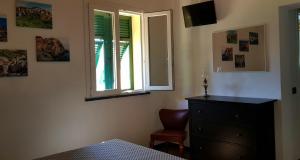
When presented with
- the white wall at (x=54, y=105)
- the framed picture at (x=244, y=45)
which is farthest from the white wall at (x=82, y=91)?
the framed picture at (x=244, y=45)

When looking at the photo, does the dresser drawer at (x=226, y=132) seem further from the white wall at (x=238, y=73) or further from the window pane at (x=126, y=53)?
the window pane at (x=126, y=53)

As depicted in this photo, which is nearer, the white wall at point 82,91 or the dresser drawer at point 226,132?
the white wall at point 82,91

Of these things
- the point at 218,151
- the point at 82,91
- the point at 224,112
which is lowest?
the point at 218,151

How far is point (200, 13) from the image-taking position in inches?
155

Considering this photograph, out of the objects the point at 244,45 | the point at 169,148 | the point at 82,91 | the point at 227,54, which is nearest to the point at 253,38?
the point at 244,45

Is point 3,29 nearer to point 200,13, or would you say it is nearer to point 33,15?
point 33,15

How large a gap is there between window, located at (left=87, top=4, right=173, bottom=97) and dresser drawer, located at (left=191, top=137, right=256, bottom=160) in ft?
3.57

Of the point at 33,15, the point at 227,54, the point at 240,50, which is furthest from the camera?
the point at 227,54

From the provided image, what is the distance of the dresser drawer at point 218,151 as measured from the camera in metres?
3.24

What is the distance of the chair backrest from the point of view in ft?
13.4

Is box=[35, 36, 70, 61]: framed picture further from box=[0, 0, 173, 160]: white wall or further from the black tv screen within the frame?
the black tv screen

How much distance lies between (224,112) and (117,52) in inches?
65.4

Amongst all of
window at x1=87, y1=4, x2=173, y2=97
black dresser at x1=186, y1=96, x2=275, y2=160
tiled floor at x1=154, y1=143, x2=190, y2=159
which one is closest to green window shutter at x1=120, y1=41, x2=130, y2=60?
window at x1=87, y1=4, x2=173, y2=97

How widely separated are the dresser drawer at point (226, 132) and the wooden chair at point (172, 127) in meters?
0.24
